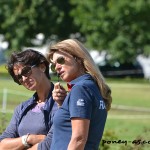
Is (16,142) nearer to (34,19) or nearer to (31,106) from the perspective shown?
(31,106)

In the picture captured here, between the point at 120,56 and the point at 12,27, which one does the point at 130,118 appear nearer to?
the point at 120,56

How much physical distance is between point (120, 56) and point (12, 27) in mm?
9950

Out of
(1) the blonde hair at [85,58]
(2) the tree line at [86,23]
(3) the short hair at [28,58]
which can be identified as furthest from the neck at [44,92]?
(2) the tree line at [86,23]

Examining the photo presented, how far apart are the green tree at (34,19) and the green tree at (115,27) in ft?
13.0

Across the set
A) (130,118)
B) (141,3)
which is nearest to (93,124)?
(130,118)

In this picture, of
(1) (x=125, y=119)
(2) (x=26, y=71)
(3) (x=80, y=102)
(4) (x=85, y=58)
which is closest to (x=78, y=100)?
(3) (x=80, y=102)

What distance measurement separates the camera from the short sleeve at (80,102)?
4680 mm

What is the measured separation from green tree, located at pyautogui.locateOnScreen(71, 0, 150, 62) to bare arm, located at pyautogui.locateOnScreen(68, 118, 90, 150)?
123 ft

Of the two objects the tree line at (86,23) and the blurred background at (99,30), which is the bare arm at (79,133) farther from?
the tree line at (86,23)

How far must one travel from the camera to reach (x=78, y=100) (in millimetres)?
4691

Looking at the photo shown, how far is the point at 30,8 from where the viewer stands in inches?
1962

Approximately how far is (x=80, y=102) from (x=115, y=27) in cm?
4027

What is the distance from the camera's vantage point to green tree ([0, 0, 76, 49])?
49875 millimetres

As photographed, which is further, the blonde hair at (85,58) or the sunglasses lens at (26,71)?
the sunglasses lens at (26,71)
